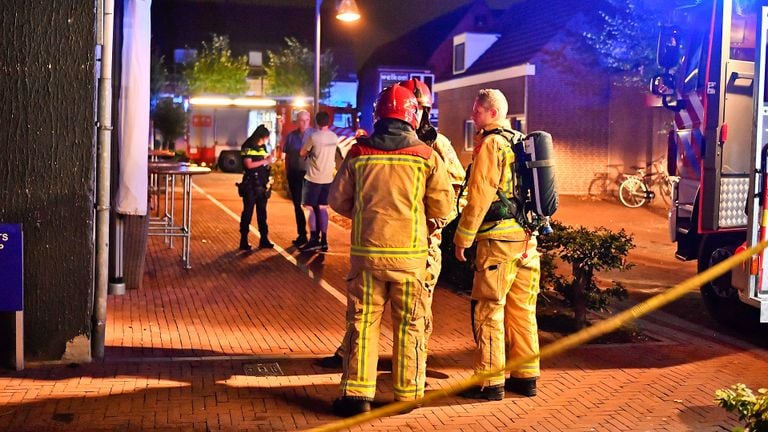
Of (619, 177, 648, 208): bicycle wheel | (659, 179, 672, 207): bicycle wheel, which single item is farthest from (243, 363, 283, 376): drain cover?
(659, 179, 672, 207): bicycle wheel

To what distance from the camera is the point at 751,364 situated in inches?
283

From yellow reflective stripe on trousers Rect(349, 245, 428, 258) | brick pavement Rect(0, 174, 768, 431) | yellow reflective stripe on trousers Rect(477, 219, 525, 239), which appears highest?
yellow reflective stripe on trousers Rect(477, 219, 525, 239)

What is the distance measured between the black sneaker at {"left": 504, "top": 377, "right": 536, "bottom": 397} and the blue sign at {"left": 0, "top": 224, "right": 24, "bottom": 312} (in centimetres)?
323

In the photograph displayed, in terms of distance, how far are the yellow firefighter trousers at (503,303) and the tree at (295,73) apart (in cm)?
4291

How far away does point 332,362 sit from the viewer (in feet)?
22.1

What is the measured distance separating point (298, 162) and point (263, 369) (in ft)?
21.7

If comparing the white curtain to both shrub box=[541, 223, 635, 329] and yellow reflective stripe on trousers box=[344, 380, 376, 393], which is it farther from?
shrub box=[541, 223, 635, 329]

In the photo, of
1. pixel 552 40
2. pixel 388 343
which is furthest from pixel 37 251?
pixel 552 40

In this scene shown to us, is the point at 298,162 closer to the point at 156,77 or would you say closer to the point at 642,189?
the point at 642,189

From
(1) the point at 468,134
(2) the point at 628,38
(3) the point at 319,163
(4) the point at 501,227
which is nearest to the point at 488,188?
(4) the point at 501,227

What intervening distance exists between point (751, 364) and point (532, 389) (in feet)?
6.90

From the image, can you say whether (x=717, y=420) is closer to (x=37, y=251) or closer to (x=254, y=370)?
(x=254, y=370)

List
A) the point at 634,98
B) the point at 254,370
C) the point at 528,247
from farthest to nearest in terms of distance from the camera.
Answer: the point at 634,98
the point at 254,370
the point at 528,247

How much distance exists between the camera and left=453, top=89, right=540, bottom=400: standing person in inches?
230
